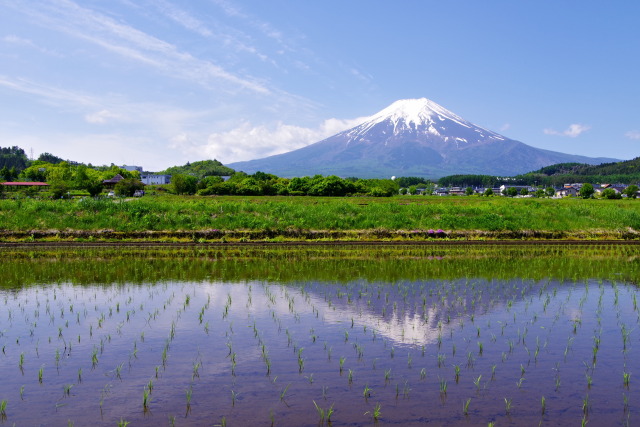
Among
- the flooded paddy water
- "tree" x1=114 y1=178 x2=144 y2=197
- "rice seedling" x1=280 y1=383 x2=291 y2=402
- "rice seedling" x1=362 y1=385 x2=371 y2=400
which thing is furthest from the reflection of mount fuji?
"tree" x1=114 y1=178 x2=144 y2=197

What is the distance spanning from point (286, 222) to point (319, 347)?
1670 centimetres

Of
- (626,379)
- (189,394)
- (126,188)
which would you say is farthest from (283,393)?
(126,188)

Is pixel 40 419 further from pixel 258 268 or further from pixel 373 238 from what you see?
pixel 373 238

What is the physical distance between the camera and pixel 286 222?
2419cm

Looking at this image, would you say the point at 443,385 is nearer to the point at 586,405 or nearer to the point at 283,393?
the point at 586,405

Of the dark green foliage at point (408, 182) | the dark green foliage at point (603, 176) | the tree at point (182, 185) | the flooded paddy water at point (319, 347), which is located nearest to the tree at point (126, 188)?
the tree at point (182, 185)

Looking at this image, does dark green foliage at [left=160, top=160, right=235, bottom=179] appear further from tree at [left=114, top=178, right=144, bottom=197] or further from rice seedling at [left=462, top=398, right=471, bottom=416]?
rice seedling at [left=462, top=398, right=471, bottom=416]

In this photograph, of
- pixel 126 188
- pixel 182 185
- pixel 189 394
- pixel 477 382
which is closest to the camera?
pixel 189 394

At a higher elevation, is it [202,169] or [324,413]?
[202,169]

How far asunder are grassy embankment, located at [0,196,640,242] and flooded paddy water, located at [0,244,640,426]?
8.27 meters

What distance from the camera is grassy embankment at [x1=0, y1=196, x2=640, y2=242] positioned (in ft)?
75.5

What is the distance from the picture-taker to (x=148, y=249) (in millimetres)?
20250

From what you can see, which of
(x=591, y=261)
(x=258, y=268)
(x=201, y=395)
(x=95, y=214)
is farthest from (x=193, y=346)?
(x=95, y=214)

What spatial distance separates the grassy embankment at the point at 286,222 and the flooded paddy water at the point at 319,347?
27.1 feet
